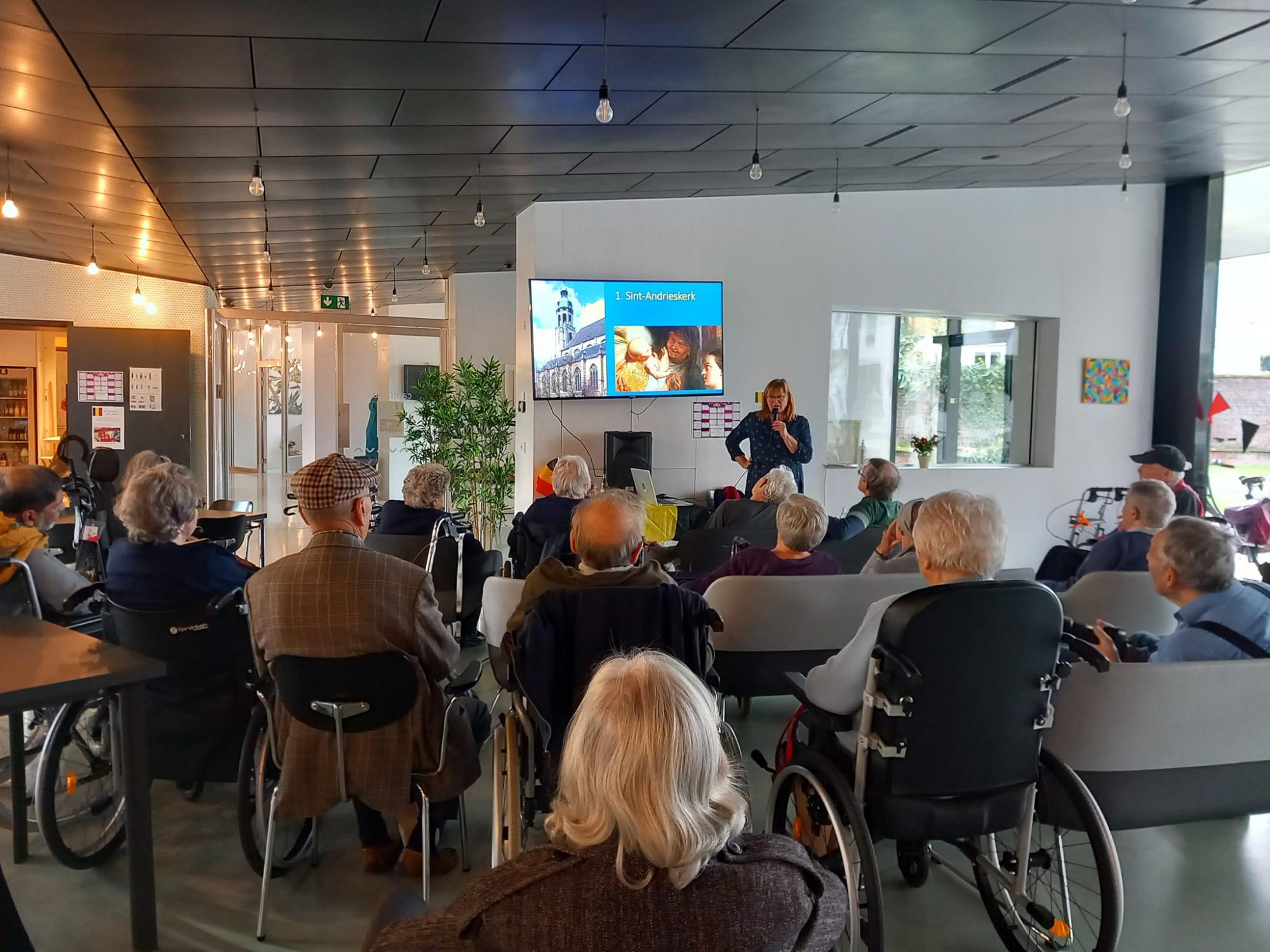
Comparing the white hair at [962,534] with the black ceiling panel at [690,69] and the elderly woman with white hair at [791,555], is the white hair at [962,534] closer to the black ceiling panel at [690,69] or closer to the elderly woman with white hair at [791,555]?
the elderly woman with white hair at [791,555]

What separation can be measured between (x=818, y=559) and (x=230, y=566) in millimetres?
1992

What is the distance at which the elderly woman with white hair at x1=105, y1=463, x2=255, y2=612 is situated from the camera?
279 centimetres

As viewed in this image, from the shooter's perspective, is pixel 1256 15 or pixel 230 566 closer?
pixel 230 566

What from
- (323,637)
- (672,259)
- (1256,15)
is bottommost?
(323,637)

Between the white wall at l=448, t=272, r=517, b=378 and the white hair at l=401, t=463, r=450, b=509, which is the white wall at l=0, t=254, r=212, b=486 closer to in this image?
the white wall at l=448, t=272, r=517, b=378

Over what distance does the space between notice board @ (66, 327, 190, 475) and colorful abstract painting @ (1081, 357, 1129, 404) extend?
9149mm

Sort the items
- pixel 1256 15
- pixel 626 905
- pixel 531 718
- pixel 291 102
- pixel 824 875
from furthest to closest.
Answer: pixel 291 102
pixel 1256 15
pixel 531 718
pixel 824 875
pixel 626 905

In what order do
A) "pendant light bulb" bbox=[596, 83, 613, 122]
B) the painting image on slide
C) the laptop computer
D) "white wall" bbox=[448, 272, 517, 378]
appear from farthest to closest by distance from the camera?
"white wall" bbox=[448, 272, 517, 378]
the painting image on slide
the laptop computer
"pendant light bulb" bbox=[596, 83, 613, 122]

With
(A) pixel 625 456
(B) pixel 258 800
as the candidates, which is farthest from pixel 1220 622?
(A) pixel 625 456

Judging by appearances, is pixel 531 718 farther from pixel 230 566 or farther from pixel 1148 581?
pixel 1148 581

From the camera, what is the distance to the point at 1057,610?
2086 millimetres

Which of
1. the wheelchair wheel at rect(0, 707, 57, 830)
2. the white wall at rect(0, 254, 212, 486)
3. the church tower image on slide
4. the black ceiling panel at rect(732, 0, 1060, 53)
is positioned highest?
the black ceiling panel at rect(732, 0, 1060, 53)

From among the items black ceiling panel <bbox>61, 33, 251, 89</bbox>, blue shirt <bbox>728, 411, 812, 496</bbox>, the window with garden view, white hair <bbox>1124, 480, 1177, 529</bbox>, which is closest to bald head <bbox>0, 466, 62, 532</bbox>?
black ceiling panel <bbox>61, 33, 251, 89</bbox>

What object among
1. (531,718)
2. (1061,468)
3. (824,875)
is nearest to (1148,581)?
(531,718)
